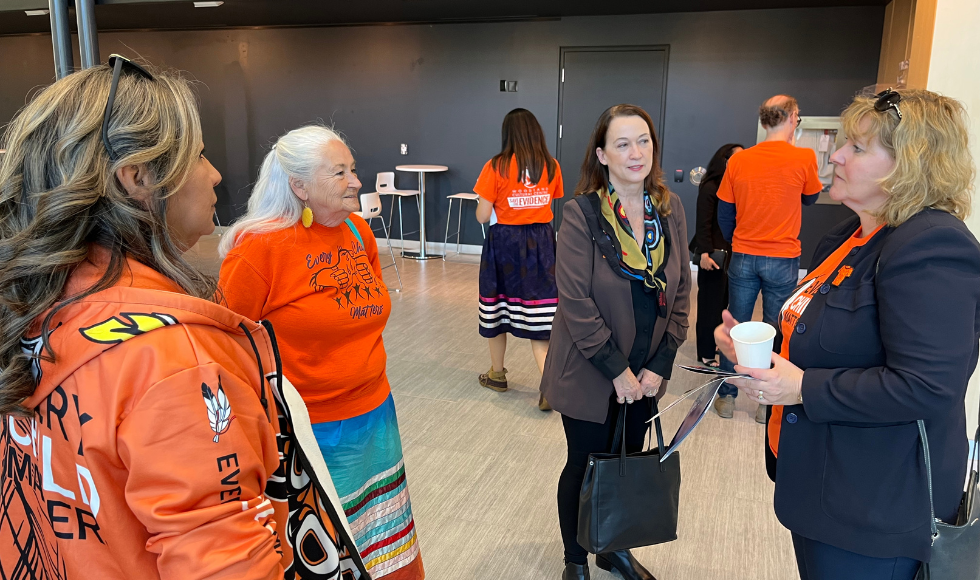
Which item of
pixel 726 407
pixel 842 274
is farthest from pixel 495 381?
pixel 842 274

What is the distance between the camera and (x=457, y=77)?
8758mm

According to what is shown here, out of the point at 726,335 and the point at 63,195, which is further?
the point at 726,335

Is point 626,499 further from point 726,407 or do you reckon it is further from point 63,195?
point 726,407

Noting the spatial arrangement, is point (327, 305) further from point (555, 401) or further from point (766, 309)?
point (766, 309)

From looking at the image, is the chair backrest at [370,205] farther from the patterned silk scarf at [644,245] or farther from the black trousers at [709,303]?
the patterned silk scarf at [644,245]

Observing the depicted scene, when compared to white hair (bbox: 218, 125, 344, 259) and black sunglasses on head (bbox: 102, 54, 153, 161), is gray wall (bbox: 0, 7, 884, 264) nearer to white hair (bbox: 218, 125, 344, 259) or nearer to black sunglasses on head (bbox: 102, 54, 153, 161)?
white hair (bbox: 218, 125, 344, 259)

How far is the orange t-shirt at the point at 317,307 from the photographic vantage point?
175cm

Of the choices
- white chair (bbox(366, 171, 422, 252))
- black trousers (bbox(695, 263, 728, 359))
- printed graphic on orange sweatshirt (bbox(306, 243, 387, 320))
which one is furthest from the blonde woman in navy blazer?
white chair (bbox(366, 171, 422, 252))

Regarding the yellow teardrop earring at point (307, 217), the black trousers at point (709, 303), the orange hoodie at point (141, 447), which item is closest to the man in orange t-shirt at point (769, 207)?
the black trousers at point (709, 303)

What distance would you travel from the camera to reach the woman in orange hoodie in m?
0.80

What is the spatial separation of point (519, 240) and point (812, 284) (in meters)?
2.64

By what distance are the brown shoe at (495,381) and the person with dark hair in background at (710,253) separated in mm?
1430

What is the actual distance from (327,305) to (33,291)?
0.95 metres

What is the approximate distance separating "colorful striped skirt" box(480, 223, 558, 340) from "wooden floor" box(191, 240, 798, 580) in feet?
1.50
